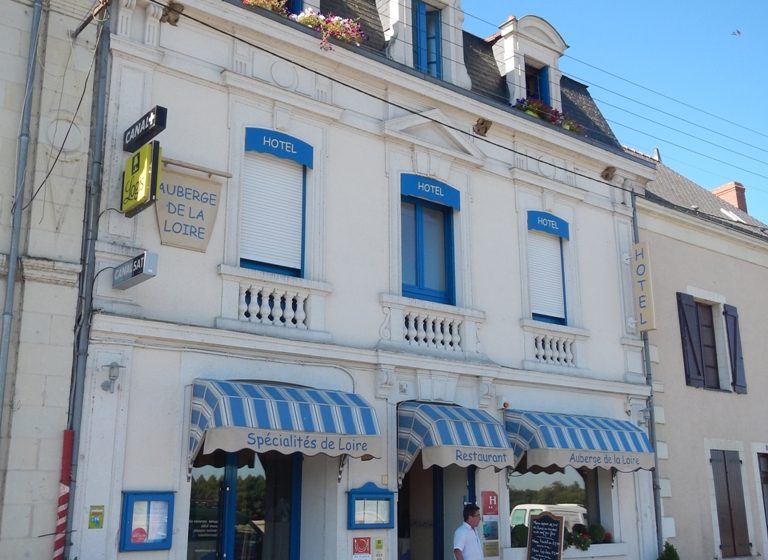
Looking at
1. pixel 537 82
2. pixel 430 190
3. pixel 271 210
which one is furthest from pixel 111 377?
pixel 537 82

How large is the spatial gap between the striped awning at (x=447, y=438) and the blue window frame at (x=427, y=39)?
5164 mm

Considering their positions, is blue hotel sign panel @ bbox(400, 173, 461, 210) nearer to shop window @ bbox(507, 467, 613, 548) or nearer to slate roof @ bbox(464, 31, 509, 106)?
slate roof @ bbox(464, 31, 509, 106)

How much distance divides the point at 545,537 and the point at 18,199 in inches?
295

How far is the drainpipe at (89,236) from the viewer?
8922 mm

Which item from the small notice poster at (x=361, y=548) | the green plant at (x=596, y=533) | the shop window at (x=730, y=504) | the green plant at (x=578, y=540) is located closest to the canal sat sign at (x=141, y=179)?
the small notice poster at (x=361, y=548)

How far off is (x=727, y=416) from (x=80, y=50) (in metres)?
12.6

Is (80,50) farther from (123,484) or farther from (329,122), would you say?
(123,484)

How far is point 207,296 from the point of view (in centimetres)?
1024

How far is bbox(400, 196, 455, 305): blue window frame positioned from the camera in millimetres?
12609

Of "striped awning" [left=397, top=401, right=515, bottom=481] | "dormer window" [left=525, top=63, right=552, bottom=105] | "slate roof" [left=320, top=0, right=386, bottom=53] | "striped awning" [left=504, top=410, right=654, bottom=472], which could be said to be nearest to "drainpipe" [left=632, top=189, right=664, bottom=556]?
"striped awning" [left=504, top=410, right=654, bottom=472]

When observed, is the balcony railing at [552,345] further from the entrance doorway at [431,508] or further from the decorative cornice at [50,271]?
the decorative cornice at [50,271]

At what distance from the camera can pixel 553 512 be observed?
12.4 meters

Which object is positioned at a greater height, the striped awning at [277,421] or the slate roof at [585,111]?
the slate roof at [585,111]

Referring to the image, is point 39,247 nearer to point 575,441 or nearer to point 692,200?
point 575,441
